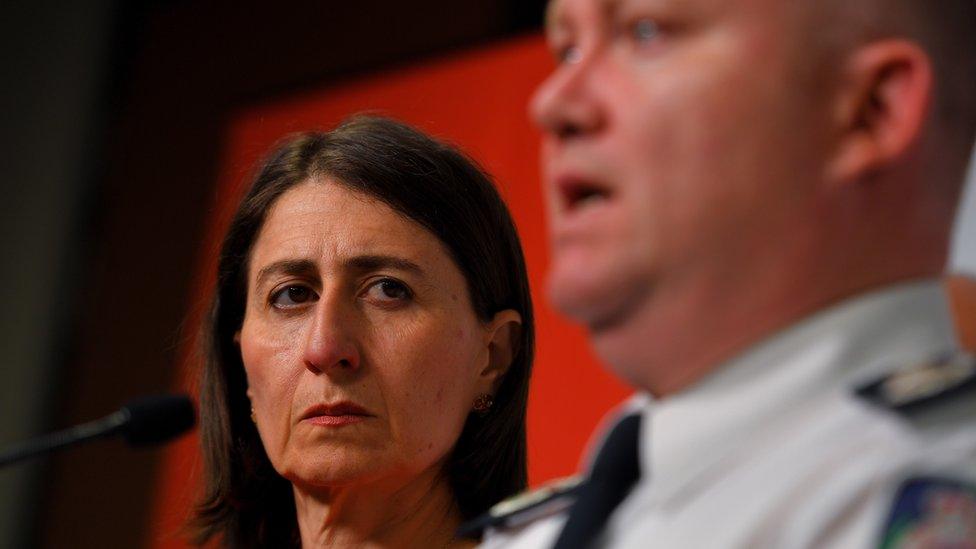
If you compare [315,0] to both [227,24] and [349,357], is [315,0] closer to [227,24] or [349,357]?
[227,24]

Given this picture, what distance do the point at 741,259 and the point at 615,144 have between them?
11 centimetres

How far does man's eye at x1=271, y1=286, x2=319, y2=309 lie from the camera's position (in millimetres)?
1500

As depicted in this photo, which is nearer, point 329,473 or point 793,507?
point 793,507

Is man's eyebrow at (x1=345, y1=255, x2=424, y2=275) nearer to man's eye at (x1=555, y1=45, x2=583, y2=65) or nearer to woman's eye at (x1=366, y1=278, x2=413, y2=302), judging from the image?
woman's eye at (x1=366, y1=278, x2=413, y2=302)

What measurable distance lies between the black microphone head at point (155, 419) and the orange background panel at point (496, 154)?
0.41 meters

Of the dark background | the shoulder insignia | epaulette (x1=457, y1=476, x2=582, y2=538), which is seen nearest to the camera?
the shoulder insignia

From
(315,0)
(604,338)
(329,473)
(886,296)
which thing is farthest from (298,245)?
(315,0)

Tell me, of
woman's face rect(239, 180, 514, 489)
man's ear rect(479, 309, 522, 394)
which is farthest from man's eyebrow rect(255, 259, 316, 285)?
man's ear rect(479, 309, 522, 394)

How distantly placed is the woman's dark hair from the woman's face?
30 millimetres

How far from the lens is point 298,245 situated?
1508 mm

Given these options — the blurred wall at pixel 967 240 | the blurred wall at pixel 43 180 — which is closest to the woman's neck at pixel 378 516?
the blurred wall at pixel 967 240

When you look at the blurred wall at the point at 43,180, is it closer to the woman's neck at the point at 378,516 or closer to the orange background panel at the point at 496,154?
the orange background panel at the point at 496,154

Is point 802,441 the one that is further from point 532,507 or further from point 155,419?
point 155,419

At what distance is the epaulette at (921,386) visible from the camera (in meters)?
0.75
